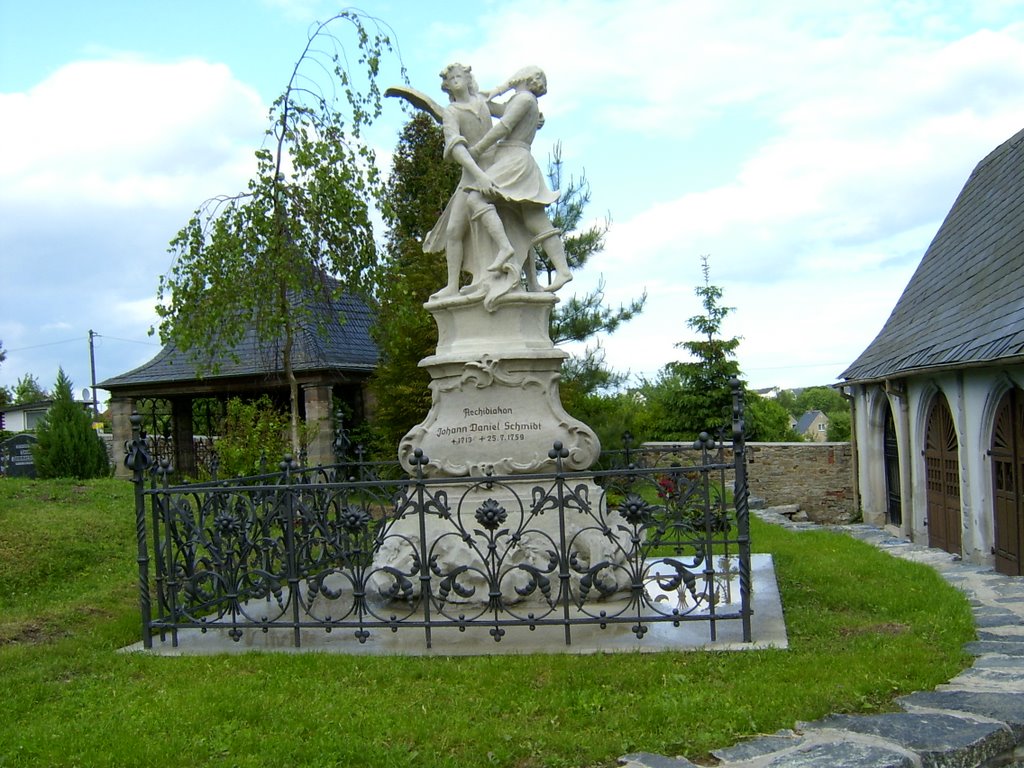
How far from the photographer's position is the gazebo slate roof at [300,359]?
18.6 metres

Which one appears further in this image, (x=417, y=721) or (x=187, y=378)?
(x=187, y=378)

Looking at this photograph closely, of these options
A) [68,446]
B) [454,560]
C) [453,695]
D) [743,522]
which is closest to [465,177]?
[454,560]

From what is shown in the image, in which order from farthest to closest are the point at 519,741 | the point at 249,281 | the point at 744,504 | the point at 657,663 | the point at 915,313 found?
the point at 915,313, the point at 249,281, the point at 744,504, the point at 657,663, the point at 519,741

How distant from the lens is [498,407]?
6.89m

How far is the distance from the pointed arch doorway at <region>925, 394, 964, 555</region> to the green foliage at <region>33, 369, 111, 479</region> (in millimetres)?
15027

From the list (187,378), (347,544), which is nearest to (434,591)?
(347,544)

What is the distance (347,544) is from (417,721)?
2.57 meters

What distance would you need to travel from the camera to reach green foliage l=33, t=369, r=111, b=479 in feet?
60.8

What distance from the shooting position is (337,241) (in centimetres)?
1233

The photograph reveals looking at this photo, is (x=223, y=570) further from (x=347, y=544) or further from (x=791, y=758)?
(x=791, y=758)

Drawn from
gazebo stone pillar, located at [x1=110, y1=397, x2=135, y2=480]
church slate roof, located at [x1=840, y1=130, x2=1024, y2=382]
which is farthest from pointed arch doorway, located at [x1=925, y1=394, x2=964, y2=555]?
gazebo stone pillar, located at [x1=110, y1=397, x2=135, y2=480]

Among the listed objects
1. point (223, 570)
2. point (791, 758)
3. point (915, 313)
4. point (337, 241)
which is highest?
point (337, 241)

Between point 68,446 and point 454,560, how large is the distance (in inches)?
578

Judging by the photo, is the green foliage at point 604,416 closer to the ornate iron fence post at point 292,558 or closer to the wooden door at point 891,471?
the wooden door at point 891,471
